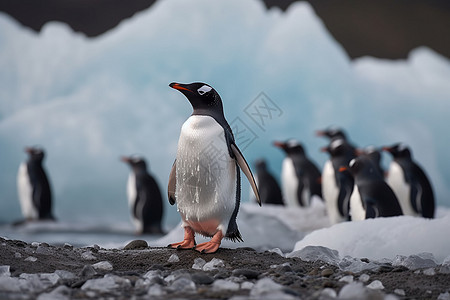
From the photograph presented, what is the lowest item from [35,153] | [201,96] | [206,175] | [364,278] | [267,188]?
[267,188]

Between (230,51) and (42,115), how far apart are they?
4.14 metres

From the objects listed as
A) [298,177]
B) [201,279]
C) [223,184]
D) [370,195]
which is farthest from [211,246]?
[298,177]

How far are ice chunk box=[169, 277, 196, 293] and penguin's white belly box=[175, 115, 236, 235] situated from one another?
2.57 ft

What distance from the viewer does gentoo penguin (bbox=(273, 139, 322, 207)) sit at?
8477mm

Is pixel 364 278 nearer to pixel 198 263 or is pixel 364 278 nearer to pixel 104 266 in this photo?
pixel 198 263

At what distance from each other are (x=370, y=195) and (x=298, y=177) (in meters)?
4.50

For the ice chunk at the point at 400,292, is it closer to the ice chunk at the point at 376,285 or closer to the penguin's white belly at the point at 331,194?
the ice chunk at the point at 376,285

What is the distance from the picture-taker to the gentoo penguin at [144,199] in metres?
8.30

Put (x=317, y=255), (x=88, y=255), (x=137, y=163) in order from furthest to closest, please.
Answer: (x=137, y=163)
(x=317, y=255)
(x=88, y=255)

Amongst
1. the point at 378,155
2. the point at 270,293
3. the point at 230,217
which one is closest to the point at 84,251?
the point at 230,217

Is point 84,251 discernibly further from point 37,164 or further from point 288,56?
point 288,56

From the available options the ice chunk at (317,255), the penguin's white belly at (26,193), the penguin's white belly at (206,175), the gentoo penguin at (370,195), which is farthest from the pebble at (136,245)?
the penguin's white belly at (26,193)

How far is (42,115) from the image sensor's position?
483 inches

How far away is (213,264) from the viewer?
2.46 metres
